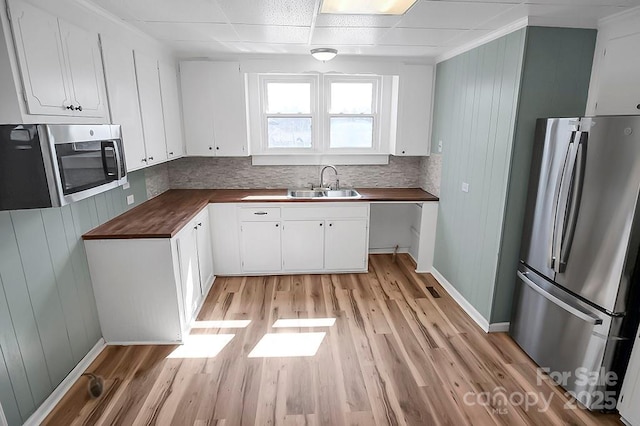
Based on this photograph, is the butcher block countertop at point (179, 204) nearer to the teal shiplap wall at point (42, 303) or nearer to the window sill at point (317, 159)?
the teal shiplap wall at point (42, 303)

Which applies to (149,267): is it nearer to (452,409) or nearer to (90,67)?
(90,67)

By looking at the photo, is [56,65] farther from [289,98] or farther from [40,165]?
[289,98]

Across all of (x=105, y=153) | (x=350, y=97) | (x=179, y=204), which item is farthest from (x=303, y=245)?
(x=105, y=153)

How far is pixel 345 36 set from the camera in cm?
277

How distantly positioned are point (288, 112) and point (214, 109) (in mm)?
844

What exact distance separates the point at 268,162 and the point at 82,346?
2540 mm

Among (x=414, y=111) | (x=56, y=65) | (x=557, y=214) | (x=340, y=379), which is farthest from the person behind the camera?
(x=414, y=111)

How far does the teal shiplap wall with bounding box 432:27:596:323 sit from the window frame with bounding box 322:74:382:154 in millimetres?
796

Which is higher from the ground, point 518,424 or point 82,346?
point 82,346

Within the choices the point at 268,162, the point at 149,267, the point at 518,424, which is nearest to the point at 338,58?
the point at 268,162

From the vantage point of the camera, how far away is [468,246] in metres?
3.10

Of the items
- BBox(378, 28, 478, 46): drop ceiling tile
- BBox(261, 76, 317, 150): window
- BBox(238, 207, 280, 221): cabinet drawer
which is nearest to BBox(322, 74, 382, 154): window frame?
BBox(261, 76, 317, 150): window

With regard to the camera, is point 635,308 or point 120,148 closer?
point 635,308

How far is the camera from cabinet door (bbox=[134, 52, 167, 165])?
2.75m
